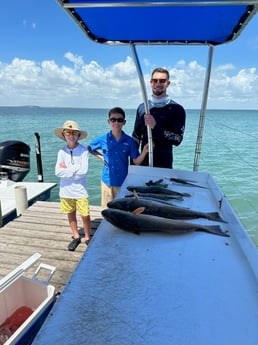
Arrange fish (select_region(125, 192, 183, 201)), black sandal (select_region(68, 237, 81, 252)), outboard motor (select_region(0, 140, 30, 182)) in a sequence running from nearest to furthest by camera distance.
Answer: fish (select_region(125, 192, 183, 201)), black sandal (select_region(68, 237, 81, 252)), outboard motor (select_region(0, 140, 30, 182))

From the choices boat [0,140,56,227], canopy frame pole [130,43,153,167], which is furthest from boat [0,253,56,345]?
boat [0,140,56,227]

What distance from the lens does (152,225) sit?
1603 mm

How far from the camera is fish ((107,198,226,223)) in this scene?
1.76 meters

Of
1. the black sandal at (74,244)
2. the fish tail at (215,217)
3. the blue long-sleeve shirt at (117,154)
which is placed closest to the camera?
the fish tail at (215,217)

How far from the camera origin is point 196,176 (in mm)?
2719

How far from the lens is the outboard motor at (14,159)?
623 cm

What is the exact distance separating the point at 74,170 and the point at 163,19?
182 centimetres

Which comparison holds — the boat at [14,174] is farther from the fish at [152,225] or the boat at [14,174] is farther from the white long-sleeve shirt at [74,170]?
the fish at [152,225]

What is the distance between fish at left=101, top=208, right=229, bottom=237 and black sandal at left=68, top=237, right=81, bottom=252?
215 cm

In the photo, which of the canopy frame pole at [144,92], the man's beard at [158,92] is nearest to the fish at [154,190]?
the canopy frame pole at [144,92]

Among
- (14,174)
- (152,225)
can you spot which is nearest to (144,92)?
(152,225)

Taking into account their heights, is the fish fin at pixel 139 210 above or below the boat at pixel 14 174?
above

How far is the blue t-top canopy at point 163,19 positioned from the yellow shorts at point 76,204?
74.0 inches

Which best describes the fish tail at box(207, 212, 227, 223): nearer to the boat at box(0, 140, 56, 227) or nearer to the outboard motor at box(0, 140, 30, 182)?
the boat at box(0, 140, 56, 227)
